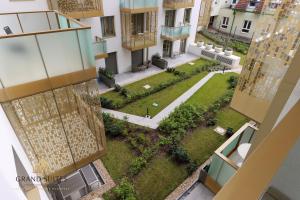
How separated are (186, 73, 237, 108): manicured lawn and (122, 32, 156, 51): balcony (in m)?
5.84

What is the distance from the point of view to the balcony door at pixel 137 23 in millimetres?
15570

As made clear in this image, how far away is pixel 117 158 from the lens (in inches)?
357

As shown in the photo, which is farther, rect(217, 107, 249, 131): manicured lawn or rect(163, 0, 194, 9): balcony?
rect(163, 0, 194, 9): balcony

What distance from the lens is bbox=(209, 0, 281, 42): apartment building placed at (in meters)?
25.9

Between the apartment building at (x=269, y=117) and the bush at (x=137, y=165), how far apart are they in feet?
9.23

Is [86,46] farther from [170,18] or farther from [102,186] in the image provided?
[170,18]

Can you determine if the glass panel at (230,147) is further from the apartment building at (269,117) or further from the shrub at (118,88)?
the shrub at (118,88)

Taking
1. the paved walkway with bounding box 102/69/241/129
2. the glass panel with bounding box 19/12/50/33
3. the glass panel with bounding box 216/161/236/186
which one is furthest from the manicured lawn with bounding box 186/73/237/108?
the glass panel with bounding box 19/12/50/33

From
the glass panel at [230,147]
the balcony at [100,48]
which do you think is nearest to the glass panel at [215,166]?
the glass panel at [230,147]

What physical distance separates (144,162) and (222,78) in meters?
11.2

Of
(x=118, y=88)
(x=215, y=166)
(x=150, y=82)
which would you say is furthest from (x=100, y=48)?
(x=215, y=166)

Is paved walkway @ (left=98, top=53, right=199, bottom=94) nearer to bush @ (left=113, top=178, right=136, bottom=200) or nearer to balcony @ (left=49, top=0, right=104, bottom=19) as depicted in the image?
balcony @ (left=49, top=0, right=104, bottom=19)

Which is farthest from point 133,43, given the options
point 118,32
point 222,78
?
point 222,78

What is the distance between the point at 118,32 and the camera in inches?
585
